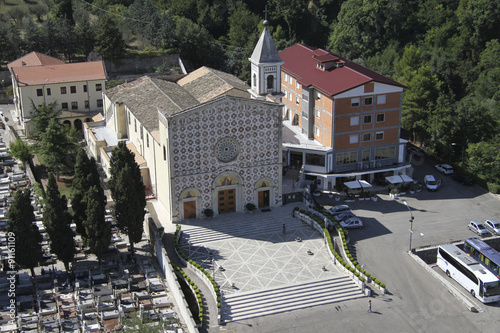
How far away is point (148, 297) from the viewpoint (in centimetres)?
5238

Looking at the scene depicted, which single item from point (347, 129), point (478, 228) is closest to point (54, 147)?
point (347, 129)

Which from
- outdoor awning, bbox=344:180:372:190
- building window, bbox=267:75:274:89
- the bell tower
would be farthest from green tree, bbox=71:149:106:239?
outdoor awning, bbox=344:180:372:190

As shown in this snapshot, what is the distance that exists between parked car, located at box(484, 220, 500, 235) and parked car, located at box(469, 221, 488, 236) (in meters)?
0.86

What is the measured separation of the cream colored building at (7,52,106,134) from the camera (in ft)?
289

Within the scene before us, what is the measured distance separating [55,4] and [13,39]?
1443 centimetres

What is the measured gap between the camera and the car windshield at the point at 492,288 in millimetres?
53625

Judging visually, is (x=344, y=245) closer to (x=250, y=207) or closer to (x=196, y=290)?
(x=250, y=207)

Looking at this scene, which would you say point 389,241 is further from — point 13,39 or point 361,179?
point 13,39

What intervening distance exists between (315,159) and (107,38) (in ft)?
156

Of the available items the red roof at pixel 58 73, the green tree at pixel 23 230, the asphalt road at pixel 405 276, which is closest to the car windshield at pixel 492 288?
the asphalt road at pixel 405 276

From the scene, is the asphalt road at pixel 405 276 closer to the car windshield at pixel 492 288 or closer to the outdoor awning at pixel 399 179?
the car windshield at pixel 492 288

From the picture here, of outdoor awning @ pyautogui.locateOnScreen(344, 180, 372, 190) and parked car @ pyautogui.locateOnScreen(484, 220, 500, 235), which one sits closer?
parked car @ pyautogui.locateOnScreen(484, 220, 500, 235)

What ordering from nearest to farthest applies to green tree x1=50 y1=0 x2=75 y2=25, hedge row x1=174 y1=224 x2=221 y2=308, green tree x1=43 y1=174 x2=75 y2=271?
hedge row x1=174 y1=224 x2=221 y2=308
green tree x1=43 y1=174 x2=75 y2=271
green tree x1=50 y1=0 x2=75 y2=25

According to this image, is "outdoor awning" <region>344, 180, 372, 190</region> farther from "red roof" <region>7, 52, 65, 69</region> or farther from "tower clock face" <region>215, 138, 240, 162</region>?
"red roof" <region>7, 52, 65, 69</region>
